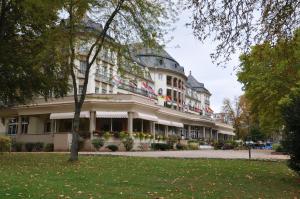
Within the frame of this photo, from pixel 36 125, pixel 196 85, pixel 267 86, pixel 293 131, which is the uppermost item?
pixel 196 85

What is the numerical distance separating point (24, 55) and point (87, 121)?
21.5 meters

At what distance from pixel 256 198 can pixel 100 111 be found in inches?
1297

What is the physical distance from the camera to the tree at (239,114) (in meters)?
70.3

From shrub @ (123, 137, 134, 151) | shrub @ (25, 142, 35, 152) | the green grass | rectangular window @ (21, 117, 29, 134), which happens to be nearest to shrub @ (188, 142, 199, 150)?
shrub @ (123, 137, 134, 151)

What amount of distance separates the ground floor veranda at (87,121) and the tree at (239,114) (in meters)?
16.0

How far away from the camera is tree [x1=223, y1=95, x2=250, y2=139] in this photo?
70344 millimetres

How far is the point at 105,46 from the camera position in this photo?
869 inches

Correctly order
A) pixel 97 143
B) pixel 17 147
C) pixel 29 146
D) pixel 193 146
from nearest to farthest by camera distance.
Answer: pixel 97 143 < pixel 29 146 < pixel 17 147 < pixel 193 146

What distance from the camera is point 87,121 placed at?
45.2 metres

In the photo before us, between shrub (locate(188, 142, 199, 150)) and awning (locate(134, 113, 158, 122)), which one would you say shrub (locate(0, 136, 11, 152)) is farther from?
shrub (locate(188, 142, 199, 150))

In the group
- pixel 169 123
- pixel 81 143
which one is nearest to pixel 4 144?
pixel 81 143

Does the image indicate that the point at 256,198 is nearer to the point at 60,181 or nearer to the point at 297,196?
the point at 297,196

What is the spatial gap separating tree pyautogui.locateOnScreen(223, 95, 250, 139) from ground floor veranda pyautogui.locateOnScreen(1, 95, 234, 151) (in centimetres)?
1597

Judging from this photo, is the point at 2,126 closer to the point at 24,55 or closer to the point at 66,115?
the point at 66,115
